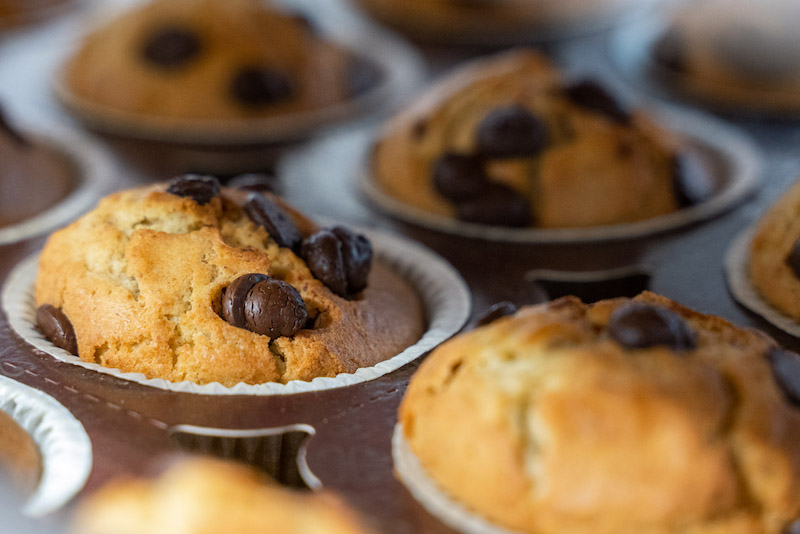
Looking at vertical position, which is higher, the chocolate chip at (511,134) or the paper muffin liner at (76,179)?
the chocolate chip at (511,134)

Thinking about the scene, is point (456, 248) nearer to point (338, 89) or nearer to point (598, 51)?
point (338, 89)

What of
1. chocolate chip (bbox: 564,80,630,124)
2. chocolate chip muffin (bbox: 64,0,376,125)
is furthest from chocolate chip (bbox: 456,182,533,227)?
chocolate chip muffin (bbox: 64,0,376,125)

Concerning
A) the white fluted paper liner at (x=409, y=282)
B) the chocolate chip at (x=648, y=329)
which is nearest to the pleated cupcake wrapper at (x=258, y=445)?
the white fluted paper liner at (x=409, y=282)

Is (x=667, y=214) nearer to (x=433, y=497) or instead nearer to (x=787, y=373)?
(x=787, y=373)

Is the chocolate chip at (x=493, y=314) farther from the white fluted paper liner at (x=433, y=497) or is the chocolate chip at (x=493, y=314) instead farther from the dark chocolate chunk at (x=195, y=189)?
the dark chocolate chunk at (x=195, y=189)

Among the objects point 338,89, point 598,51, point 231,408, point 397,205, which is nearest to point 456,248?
point 397,205

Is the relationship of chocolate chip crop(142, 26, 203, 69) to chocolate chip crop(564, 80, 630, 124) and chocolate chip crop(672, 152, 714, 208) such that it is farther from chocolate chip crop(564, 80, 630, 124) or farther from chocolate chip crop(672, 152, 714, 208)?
chocolate chip crop(672, 152, 714, 208)
